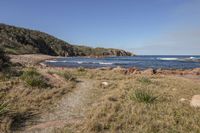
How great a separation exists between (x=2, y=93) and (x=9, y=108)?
2.28m

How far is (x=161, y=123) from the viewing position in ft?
27.9

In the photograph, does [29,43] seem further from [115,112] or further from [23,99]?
[115,112]

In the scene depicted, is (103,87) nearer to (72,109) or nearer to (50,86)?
(50,86)

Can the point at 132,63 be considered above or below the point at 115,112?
below

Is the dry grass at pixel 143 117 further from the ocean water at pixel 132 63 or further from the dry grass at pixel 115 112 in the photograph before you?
the ocean water at pixel 132 63

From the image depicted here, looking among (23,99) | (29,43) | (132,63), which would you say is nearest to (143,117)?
(23,99)

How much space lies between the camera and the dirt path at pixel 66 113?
8.15m

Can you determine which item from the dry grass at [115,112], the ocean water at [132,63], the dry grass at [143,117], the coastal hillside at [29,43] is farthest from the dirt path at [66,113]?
the coastal hillside at [29,43]

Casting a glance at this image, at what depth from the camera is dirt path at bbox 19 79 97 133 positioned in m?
8.15

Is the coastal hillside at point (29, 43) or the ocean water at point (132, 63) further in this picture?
the coastal hillside at point (29, 43)

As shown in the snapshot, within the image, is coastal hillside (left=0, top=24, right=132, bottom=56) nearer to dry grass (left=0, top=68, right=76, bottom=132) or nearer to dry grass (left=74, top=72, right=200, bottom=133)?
dry grass (left=0, top=68, right=76, bottom=132)

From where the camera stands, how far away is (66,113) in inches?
389

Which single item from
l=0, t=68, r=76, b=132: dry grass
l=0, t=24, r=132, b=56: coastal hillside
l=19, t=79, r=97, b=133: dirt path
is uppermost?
l=0, t=24, r=132, b=56: coastal hillside

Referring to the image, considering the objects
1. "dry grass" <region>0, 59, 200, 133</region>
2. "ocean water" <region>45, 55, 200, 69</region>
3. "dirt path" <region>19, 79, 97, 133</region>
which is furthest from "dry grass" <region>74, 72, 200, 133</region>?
"ocean water" <region>45, 55, 200, 69</region>
